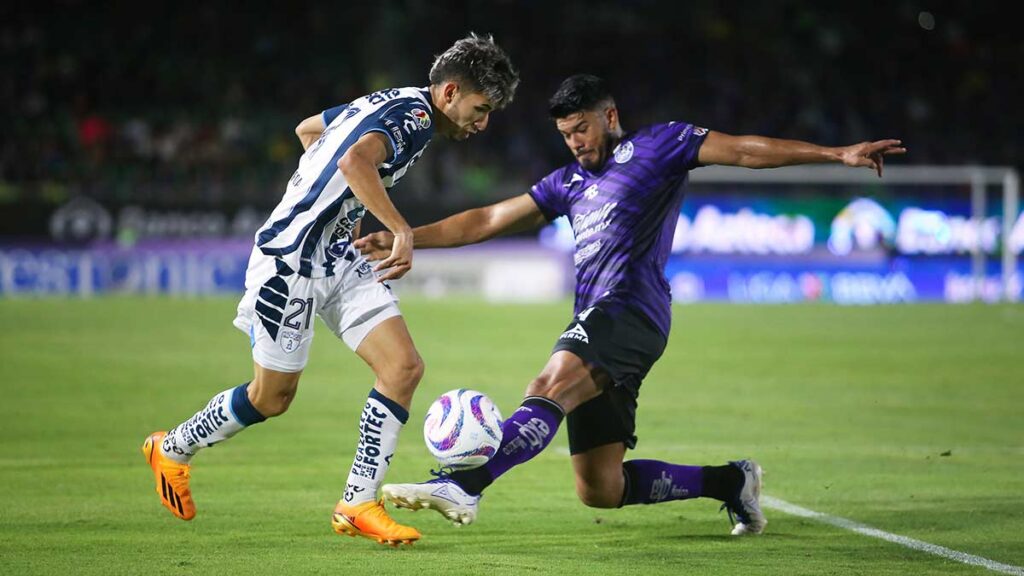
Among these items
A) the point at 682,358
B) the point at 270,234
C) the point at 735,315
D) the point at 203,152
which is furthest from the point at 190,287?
the point at 270,234

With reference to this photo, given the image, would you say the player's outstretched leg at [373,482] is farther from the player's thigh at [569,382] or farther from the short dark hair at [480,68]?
the short dark hair at [480,68]

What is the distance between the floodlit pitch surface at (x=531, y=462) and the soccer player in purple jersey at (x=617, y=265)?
287mm

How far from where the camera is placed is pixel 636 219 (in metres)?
6.26

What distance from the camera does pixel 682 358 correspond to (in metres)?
15.4

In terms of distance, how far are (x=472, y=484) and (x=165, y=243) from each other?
2061 centimetres

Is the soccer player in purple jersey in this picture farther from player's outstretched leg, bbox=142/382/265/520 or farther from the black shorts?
player's outstretched leg, bbox=142/382/265/520

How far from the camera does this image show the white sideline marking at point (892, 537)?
5.57 metres

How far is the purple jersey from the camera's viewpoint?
6207 millimetres

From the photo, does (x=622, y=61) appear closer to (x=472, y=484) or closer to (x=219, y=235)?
(x=219, y=235)

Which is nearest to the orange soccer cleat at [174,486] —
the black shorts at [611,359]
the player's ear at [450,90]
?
the black shorts at [611,359]

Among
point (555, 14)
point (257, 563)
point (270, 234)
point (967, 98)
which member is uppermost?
point (555, 14)

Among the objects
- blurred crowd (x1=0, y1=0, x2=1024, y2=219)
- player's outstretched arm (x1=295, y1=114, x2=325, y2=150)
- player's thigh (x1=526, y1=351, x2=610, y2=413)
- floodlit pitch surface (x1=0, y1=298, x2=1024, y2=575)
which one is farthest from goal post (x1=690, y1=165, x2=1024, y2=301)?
player's thigh (x1=526, y1=351, x2=610, y2=413)

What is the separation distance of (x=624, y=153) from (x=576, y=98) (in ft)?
1.20

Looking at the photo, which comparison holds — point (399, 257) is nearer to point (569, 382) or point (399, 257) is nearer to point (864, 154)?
point (569, 382)
